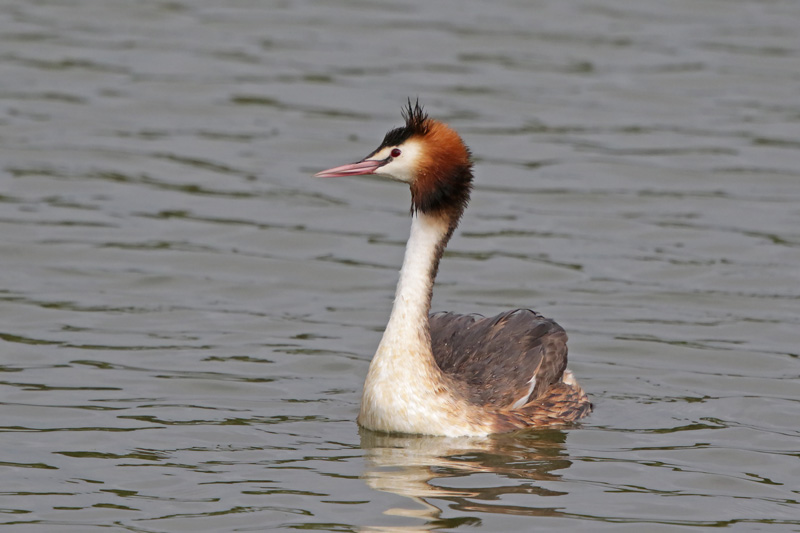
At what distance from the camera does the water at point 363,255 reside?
884 centimetres

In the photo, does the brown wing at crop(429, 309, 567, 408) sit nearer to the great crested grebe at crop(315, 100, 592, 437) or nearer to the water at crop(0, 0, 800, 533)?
the great crested grebe at crop(315, 100, 592, 437)

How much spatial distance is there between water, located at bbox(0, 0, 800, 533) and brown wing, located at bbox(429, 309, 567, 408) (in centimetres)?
34

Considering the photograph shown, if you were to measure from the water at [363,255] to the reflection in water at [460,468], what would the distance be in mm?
27

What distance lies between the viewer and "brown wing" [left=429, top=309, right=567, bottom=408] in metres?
10.1

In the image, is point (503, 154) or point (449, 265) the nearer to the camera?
point (449, 265)

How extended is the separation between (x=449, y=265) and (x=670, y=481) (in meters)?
5.49

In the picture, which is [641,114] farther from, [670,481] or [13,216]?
[670,481]

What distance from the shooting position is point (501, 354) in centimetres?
1041

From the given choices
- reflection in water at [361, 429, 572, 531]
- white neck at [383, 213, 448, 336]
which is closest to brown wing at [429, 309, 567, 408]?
reflection in water at [361, 429, 572, 531]

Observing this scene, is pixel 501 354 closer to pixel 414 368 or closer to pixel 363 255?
pixel 414 368

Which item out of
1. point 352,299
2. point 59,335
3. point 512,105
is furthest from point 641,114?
point 59,335

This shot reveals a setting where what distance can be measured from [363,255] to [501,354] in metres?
4.11

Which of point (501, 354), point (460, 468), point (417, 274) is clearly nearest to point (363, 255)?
point (501, 354)

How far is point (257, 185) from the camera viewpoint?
16.0 meters
